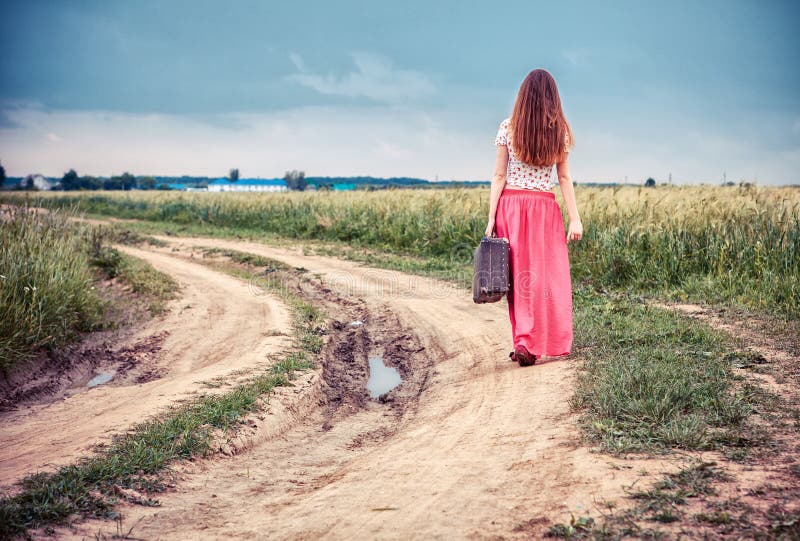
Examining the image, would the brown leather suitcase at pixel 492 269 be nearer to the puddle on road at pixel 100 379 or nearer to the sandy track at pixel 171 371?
the sandy track at pixel 171 371

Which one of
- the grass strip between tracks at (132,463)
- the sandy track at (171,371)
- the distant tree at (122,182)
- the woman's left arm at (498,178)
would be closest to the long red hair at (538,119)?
the woman's left arm at (498,178)

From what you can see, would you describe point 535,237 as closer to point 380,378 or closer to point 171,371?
point 380,378

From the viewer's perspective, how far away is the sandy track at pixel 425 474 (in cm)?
356

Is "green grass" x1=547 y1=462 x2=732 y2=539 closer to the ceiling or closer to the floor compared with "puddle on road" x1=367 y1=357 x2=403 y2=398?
closer to the ceiling

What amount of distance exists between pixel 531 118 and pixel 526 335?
6.44 feet

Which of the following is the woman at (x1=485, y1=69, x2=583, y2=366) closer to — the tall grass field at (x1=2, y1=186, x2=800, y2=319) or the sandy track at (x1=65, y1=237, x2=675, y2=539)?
the sandy track at (x1=65, y1=237, x2=675, y2=539)

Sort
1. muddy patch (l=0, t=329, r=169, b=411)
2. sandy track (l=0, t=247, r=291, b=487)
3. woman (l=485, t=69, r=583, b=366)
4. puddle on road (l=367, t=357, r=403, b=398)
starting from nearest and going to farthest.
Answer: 1. sandy track (l=0, t=247, r=291, b=487)
2. woman (l=485, t=69, r=583, b=366)
3. puddle on road (l=367, t=357, r=403, b=398)
4. muddy patch (l=0, t=329, r=169, b=411)

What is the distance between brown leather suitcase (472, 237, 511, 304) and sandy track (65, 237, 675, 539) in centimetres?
85

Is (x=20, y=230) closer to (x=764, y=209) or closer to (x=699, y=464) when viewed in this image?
(x=699, y=464)

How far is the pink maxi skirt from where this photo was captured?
6.26 m

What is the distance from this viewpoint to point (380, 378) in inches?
307

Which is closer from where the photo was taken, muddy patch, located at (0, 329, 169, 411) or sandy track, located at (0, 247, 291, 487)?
sandy track, located at (0, 247, 291, 487)

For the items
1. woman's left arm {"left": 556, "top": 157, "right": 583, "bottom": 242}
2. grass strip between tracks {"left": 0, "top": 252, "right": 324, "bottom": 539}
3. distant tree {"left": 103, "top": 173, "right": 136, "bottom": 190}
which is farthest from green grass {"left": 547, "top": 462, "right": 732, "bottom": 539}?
distant tree {"left": 103, "top": 173, "right": 136, "bottom": 190}

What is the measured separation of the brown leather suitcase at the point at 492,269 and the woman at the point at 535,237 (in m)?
0.23
